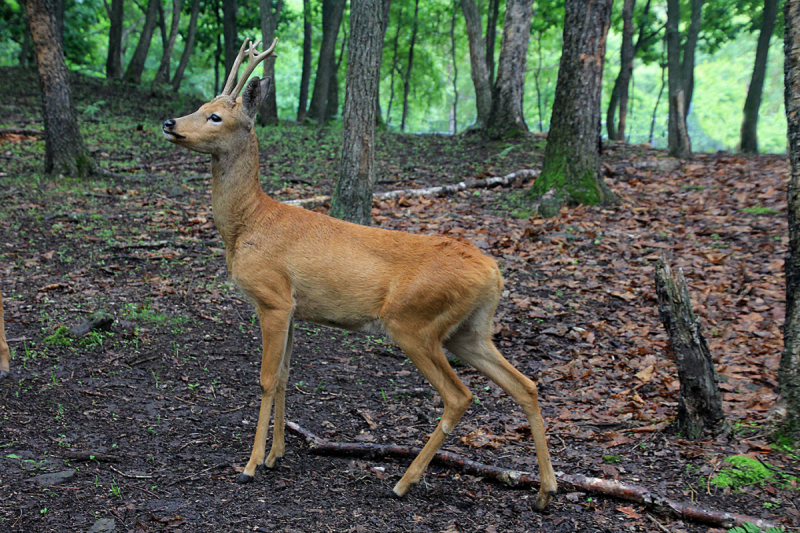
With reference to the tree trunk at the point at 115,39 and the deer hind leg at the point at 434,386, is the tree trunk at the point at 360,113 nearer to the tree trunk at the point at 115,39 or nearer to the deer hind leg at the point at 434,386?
the deer hind leg at the point at 434,386

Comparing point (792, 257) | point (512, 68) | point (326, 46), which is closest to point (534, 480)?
point (792, 257)

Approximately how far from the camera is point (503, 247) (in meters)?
9.02

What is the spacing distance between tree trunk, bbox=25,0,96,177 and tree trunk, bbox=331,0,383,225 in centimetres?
625

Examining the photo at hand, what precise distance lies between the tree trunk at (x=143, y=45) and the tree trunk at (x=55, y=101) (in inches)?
477

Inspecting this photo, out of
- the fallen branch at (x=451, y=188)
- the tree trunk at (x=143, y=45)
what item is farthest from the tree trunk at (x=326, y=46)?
the fallen branch at (x=451, y=188)

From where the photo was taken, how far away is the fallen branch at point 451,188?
432 inches

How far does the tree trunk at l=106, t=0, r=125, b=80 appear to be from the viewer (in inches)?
887

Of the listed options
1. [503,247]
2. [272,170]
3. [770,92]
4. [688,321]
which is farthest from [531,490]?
[770,92]

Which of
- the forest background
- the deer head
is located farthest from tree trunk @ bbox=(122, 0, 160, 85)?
the deer head

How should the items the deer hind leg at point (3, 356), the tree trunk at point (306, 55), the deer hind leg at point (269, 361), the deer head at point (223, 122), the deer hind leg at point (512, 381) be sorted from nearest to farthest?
the deer hind leg at point (512, 381) < the deer hind leg at point (269, 361) < the deer head at point (223, 122) < the deer hind leg at point (3, 356) < the tree trunk at point (306, 55)

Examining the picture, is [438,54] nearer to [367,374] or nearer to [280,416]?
[367,374]

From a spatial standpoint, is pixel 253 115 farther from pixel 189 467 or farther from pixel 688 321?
pixel 688 321

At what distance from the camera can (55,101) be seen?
1154 centimetres

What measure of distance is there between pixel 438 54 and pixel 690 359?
35896 millimetres
